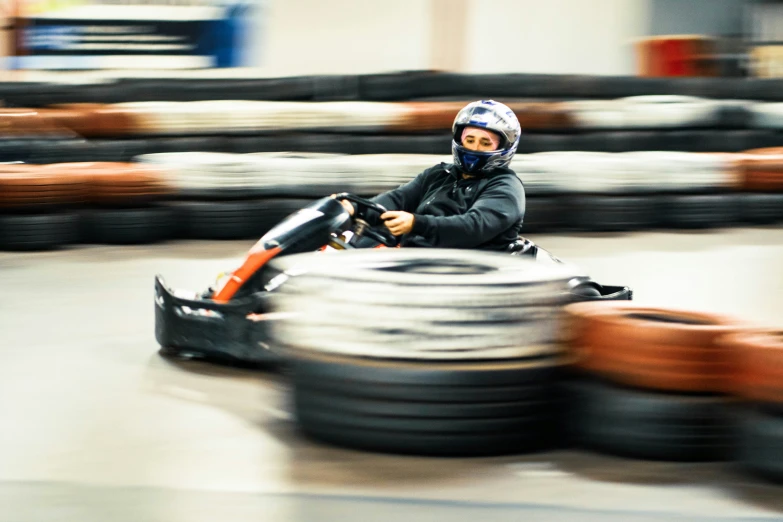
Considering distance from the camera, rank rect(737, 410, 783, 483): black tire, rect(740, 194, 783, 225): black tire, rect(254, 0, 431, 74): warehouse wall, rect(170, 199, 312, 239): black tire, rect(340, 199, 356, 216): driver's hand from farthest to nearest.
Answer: rect(254, 0, 431, 74): warehouse wall → rect(740, 194, 783, 225): black tire → rect(170, 199, 312, 239): black tire → rect(340, 199, 356, 216): driver's hand → rect(737, 410, 783, 483): black tire

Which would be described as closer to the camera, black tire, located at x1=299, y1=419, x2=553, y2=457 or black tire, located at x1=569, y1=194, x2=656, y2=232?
black tire, located at x1=299, y1=419, x2=553, y2=457

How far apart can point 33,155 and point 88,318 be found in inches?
155

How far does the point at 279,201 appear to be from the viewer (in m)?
6.71

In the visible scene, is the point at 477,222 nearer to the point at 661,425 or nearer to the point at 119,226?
the point at 661,425

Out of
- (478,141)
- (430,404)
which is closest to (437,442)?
(430,404)

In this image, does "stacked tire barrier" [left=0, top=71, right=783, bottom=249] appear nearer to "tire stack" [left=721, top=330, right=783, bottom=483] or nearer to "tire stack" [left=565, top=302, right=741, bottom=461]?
"tire stack" [left=565, top=302, right=741, bottom=461]

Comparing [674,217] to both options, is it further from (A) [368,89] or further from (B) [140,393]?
(B) [140,393]

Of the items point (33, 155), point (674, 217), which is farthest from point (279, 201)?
point (674, 217)

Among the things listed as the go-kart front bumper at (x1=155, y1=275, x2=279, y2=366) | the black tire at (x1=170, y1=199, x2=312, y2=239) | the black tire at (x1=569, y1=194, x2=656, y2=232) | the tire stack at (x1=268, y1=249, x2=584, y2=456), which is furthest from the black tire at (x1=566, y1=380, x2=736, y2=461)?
the black tire at (x1=569, y1=194, x2=656, y2=232)

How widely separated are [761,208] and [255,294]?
211 inches

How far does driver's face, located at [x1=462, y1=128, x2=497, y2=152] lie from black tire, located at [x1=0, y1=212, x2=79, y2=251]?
3.38m

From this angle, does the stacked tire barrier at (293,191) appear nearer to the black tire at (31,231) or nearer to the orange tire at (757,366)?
the black tire at (31,231)

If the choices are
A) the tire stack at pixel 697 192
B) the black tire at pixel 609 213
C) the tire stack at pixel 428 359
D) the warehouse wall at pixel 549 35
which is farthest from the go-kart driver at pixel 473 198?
the warehouse wall at pixel 549 35

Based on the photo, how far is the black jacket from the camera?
3.47 m
